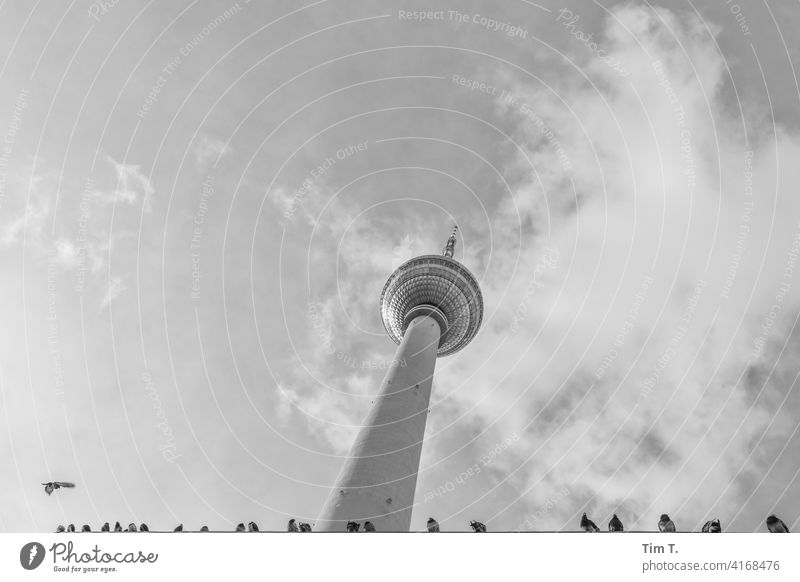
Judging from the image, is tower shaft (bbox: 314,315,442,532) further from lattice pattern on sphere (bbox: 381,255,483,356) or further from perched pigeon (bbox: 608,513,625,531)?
perched pigeon (bbox: 608,513,625,531)

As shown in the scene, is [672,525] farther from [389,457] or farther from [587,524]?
[389,457]

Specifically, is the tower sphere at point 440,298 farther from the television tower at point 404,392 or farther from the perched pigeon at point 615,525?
the perched pigeon at point 615,525

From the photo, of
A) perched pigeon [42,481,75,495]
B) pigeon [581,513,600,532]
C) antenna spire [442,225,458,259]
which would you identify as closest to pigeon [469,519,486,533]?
pigeon [581,513,600,532]
